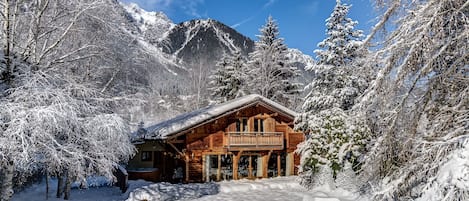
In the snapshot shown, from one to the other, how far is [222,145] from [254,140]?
197cm

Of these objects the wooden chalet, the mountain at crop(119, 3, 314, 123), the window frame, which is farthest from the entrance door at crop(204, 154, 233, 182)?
the mountain at crop(119, 3, 314, 123)

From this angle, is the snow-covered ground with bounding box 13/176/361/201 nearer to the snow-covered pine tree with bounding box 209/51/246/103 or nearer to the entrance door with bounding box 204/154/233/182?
the entrance door with bounding box 204/154/233/182

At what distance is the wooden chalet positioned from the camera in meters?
18.9

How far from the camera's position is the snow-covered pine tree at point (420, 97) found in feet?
14.2

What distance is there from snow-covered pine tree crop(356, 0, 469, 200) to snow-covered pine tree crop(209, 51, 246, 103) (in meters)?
27.2

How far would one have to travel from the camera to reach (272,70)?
98.5 feet

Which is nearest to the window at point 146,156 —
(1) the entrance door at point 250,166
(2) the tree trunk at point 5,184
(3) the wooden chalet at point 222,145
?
(3) the wooden chalet at point 222,145

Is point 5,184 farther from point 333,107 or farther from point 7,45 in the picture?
point 333,107

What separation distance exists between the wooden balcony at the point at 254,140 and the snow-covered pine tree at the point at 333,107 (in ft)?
5.89

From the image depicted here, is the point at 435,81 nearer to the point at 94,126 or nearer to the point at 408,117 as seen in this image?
the point at 408,117

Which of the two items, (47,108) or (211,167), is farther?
(211,167)

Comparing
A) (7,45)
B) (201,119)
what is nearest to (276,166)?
(201,119)

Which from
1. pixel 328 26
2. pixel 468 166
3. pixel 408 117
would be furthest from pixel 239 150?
pixel 468 166

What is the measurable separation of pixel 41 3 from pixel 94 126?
3.92 m
